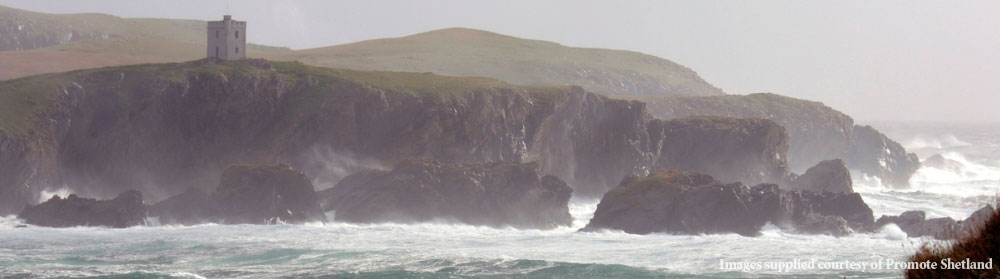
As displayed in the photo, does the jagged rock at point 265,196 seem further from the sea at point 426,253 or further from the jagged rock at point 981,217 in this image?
the jagged rock at point 981,217

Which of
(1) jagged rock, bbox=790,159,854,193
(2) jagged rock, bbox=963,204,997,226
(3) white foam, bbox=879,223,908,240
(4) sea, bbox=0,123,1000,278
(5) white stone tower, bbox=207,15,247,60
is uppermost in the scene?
(5) white stone tower, bbox=207,15,247,60

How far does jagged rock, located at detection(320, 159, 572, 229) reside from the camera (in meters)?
69.4

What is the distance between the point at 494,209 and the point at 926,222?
23999 millimetres

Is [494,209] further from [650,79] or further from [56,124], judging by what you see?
[650,79]

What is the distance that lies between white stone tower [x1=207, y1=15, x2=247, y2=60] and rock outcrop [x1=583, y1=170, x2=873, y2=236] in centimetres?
3776

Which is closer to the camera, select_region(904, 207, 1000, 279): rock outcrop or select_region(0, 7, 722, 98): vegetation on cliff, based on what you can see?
select_region(904, 207, 1000, 279): rock outcrop

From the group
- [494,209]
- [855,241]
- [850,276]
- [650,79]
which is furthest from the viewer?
[650,79]

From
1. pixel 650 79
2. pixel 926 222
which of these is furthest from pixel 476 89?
pixel 650 79

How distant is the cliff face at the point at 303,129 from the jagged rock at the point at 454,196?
896cm

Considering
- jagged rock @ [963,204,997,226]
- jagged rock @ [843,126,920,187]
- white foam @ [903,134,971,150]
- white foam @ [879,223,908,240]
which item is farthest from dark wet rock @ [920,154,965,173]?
jagged rock @ [963,204,997,226]

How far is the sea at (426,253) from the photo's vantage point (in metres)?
48.6

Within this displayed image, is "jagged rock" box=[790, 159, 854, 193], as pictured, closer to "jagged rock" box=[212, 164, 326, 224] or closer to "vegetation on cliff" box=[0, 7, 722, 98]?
"jagged rock" box=[212, 164, 326, 224]

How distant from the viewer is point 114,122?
79.6m

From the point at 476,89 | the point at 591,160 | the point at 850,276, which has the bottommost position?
the point at 850,276
